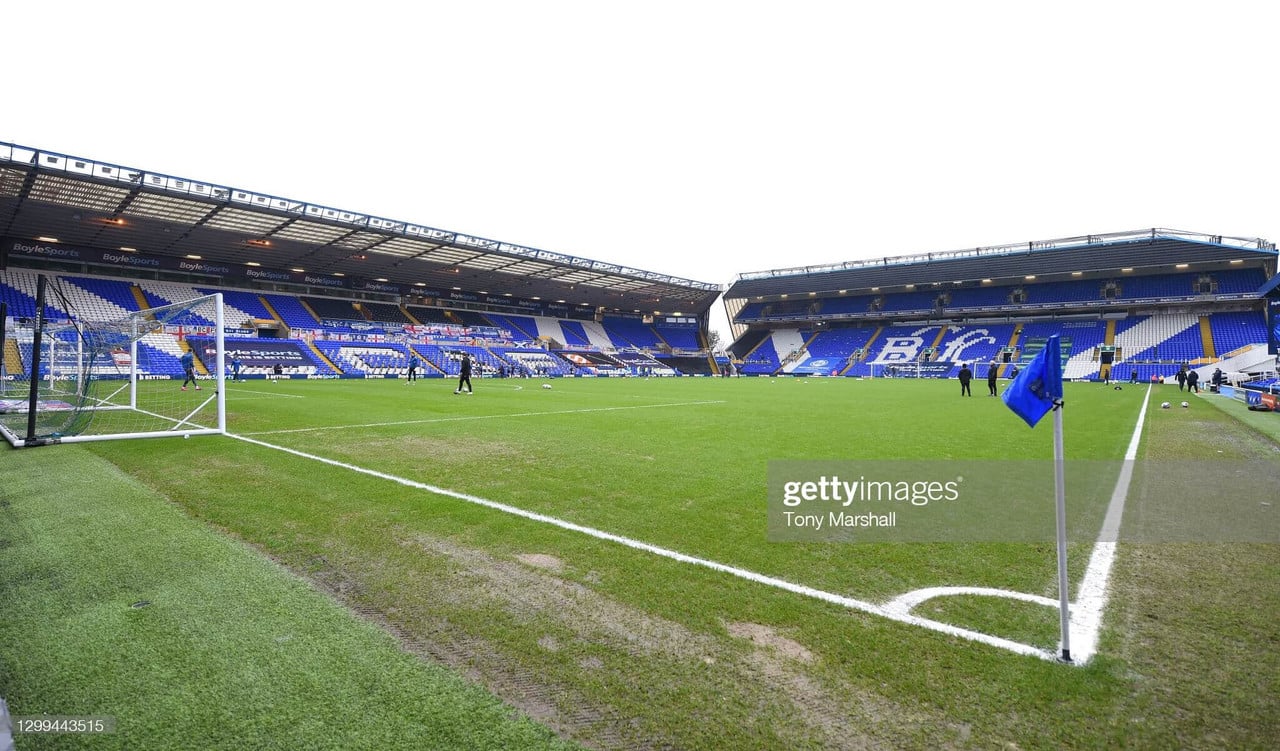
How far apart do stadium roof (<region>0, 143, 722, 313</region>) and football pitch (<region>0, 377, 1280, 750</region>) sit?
29.6 m

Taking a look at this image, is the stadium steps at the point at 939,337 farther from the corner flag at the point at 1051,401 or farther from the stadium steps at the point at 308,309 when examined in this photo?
the corner flag at the point at 1051,401

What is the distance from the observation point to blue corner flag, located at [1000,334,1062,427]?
2.98m

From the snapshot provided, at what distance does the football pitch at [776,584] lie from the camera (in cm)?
238

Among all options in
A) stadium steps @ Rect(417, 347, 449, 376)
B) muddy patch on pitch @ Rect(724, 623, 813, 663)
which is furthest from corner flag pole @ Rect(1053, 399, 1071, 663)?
stadium steps @ Rect(417, 347, 449, 376)

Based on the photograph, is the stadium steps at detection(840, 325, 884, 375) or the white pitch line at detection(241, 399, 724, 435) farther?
the stadium steps at detection(840, 325, 884, 375)

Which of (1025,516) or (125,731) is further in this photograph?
(1025,516)

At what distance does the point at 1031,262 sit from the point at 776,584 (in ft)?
210

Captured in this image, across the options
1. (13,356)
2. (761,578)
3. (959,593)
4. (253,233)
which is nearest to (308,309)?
(253,233)

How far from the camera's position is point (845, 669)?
2.68m

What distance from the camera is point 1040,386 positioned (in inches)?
121

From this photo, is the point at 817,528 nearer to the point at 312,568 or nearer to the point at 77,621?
the point at 312,568

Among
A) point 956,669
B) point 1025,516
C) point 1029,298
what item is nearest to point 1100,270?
point 1029,298

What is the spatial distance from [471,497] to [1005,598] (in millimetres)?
4771

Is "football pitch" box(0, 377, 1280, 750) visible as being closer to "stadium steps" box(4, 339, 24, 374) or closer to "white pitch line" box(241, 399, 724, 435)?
"white pitch line" box(241, 399, 724, 435)
